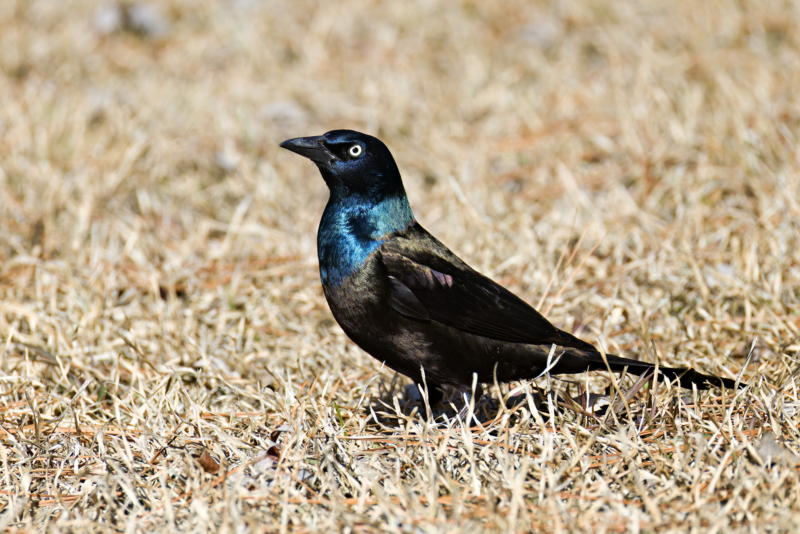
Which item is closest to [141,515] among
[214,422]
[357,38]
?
[214,422]

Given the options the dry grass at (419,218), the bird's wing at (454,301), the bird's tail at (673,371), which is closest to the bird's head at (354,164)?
the bird's wing at (454,301)

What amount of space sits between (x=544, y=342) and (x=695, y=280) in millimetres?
1279

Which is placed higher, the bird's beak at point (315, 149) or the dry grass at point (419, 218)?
the bird's beak at point (315, 149)

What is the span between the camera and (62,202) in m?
4.60

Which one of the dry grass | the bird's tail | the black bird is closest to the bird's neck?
the black bird

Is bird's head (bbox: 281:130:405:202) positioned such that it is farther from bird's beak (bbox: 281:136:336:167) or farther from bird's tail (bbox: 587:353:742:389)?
bird's tail (bbox: 587:353:742:389)

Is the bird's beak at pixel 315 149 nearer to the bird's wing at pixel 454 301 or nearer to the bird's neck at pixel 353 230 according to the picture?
the bird's neck at pixel 353 230

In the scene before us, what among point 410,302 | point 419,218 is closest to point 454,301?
point 410,302

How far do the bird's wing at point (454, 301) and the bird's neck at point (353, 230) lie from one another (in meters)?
0.06

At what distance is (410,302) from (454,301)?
0.18 metres

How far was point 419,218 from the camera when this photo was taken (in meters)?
4.98

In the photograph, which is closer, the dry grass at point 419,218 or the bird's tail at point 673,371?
the dry grass at point 419,218

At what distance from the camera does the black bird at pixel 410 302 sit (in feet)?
9.04

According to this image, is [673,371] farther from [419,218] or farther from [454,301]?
[419,218]
